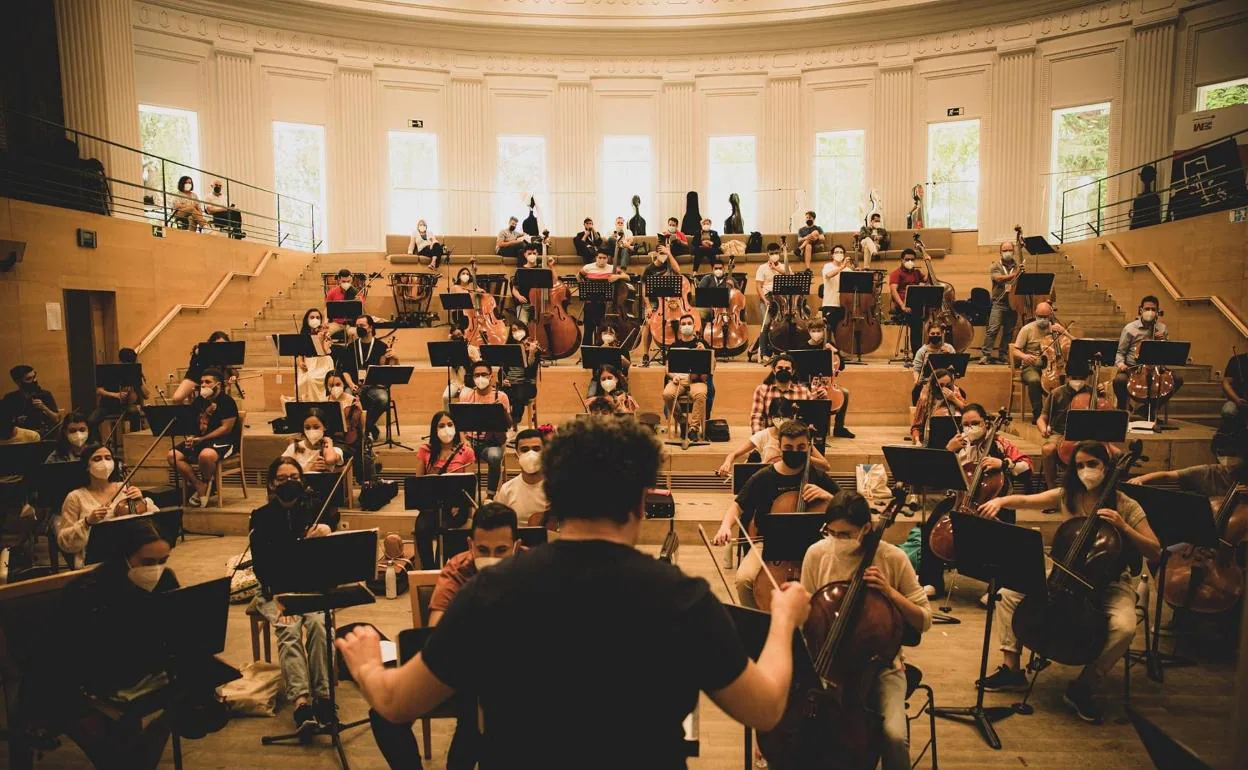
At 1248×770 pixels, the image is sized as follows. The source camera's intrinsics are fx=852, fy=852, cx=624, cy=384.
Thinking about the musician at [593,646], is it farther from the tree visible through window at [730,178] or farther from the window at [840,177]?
the window at [840,177]

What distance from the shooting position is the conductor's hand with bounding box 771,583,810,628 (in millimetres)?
2107

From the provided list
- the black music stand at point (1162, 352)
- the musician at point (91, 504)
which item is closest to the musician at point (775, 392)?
the black music stand at point (1162, 352)

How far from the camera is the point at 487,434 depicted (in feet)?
30.3

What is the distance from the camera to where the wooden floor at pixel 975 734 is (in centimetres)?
454

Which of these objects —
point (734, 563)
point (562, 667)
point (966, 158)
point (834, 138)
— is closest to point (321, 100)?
point (834, 138)

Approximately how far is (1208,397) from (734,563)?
7808 millimetres

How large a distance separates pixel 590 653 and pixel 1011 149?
67.5ft

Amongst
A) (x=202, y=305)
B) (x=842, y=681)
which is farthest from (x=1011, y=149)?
(x=842, y=681)

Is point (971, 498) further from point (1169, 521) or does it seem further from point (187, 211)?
point (187, 211)

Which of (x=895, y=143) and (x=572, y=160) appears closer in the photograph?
(x=895, y=143)

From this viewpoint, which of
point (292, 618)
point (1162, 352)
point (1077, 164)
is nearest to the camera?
point (292, 618)

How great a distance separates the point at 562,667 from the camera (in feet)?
5.81

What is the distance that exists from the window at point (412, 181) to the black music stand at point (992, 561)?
59.6 ft

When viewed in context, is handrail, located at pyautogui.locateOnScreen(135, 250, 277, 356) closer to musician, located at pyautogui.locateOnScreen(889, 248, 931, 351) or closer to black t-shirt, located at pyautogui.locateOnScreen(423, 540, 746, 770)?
musician, located at pyautogui.locateOnScreen(889, 248, 931, 351)
